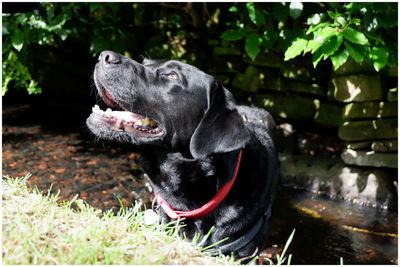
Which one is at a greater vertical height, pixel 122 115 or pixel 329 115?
pixel 122 115

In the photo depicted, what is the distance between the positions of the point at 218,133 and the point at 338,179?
10.7ft

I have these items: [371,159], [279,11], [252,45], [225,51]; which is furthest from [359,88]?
[225,51]

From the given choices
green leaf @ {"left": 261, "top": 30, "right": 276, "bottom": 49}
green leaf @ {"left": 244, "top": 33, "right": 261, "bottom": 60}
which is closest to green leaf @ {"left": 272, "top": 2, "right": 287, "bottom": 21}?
green leaf @ {"left": 261, "top": 30, "right": 276, "bottom": 49}

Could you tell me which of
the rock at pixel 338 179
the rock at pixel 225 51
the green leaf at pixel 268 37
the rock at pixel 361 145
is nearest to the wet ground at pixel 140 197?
the rock at pixel 338 179

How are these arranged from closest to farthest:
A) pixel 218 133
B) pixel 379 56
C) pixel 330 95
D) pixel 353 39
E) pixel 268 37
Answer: pixel 218 133
pixel 353 39
pixel 379 56
pixel 268 37
pixel 330 95

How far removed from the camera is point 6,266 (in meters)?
1.36

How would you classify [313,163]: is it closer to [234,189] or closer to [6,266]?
[234,189]

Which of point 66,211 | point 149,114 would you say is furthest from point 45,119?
point 66,211

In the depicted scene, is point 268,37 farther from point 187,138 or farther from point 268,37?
point 187,138

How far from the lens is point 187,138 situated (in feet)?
8.64

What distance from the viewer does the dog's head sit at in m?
2.54

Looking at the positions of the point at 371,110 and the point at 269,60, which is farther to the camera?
the point at 269,60

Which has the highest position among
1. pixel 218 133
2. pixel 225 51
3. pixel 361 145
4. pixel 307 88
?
pixel 225 51

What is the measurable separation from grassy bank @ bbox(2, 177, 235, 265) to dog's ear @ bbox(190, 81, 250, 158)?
76 centimetres
